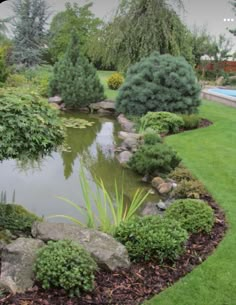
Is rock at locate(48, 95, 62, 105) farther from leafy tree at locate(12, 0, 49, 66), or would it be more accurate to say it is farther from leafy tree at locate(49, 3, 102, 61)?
leafy tree at locate(49, 3, 102, 61)

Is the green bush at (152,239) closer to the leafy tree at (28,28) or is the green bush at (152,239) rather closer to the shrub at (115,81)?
the shrub at (115,81)

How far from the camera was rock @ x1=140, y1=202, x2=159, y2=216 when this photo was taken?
5026mm

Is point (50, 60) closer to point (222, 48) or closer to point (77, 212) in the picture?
point (222, 48)

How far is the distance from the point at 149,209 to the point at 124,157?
88.0 inches

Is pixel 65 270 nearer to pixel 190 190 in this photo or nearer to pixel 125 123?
pixel 190 190

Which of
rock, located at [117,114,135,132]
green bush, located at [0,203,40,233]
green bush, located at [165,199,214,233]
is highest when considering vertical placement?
green bush, located at [165,199,214,233]

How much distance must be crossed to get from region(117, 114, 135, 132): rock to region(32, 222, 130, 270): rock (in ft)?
20.5

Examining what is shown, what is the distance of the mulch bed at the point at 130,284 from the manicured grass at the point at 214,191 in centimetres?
9

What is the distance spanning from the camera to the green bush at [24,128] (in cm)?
341

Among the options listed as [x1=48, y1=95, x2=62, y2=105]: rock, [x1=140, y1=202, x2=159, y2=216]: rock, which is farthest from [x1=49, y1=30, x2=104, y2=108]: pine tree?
[x1=140, y1=202, x2=159, y2=216]: rock

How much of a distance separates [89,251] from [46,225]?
2.13ft

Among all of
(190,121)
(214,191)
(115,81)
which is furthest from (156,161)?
(115,81)

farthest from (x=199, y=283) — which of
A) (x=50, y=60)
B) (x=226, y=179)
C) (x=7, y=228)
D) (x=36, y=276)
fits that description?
(x=50, y=60)

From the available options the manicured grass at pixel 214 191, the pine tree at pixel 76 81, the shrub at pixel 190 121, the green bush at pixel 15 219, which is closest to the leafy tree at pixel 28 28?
the pine tree at pixel 76 81
